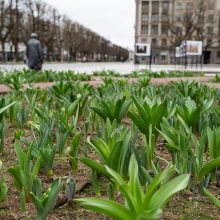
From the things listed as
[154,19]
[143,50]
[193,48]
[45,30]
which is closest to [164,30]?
[154,19]

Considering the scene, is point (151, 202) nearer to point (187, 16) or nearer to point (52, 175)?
point (52, 175)

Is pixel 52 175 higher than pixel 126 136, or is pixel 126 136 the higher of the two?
pixel 126 136

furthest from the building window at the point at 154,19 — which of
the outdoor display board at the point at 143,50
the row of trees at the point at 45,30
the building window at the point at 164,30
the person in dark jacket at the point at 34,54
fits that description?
the person in dark jacket at the point at 34,54

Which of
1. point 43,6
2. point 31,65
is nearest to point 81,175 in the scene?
point 31,65

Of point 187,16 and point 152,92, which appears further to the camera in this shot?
point 187,16

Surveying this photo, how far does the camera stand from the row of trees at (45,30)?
5350 cm

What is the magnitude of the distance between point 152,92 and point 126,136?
8.10 feet

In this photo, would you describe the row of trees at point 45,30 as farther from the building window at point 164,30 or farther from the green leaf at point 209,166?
the green leaf at point 209,166

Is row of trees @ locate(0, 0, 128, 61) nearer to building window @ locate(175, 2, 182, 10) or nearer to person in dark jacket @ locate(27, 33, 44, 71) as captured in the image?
building window @ locate(175, 2, 182, 10)

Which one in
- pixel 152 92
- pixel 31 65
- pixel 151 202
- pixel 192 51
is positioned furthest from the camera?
pixel 192 51

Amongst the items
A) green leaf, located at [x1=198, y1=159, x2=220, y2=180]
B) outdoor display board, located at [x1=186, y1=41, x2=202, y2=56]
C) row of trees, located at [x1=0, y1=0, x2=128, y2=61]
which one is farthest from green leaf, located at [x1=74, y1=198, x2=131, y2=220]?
row of trees, located at [x1=0, y1=0, x2=128, y2=61]

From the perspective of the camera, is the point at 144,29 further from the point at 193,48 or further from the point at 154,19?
the point at 193,48

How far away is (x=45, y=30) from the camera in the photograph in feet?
216

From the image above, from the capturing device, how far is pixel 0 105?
340cm
